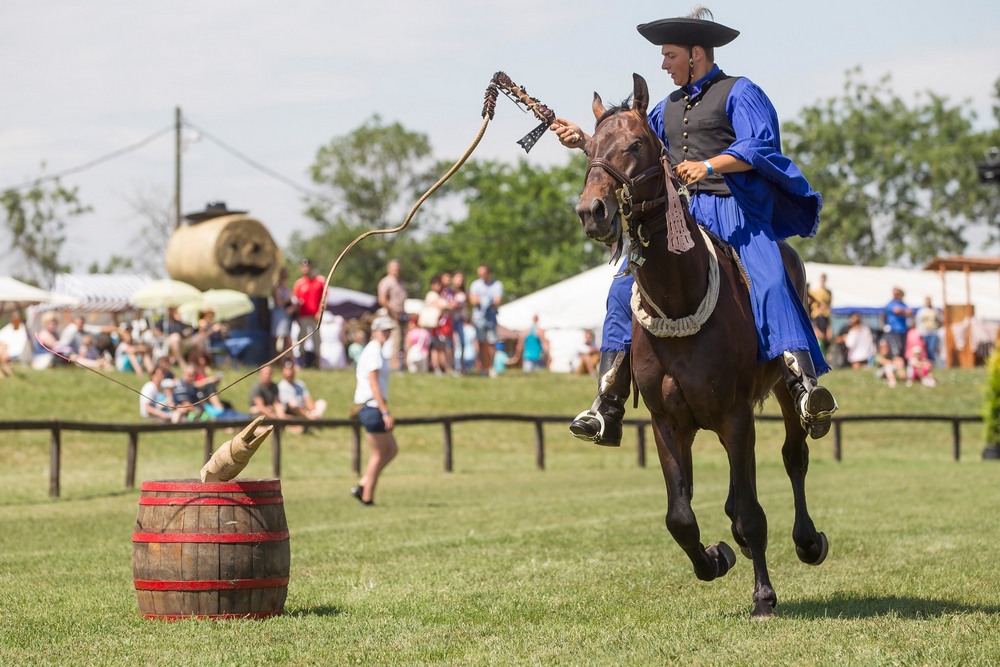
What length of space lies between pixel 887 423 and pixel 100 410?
16.9 m

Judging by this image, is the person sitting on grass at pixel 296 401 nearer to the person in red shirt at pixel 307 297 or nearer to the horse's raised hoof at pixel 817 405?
the person in red shirt at pixel 307 297

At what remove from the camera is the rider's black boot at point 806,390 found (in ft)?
24.4

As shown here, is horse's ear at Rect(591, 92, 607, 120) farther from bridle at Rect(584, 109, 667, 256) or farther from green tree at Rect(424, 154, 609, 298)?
green tree at Rect(424, 154, 609, 298)

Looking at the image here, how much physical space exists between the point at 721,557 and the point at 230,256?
2543cm

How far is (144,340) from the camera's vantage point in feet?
110

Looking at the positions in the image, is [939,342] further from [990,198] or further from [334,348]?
[990,198]

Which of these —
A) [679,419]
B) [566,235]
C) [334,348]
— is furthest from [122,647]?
[566,235]

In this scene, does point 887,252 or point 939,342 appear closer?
point 939,342

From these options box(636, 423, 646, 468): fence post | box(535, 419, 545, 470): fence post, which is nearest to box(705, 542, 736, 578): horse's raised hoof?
box(535, 419, 545, 470): fence post

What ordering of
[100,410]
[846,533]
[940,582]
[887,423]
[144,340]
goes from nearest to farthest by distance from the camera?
[940,582] → [846,533] → [100,410] → [887,423] → [144,340]

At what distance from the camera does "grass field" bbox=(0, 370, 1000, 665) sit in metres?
6.77

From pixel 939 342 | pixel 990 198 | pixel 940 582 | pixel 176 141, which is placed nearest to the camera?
pixel 940 582

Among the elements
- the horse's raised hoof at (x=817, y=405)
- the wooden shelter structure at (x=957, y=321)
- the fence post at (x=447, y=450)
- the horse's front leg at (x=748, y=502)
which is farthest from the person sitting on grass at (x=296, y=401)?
the wooden shelter structure at (x=957, y=321)

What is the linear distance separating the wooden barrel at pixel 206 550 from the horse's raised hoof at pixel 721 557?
96.0 inches
